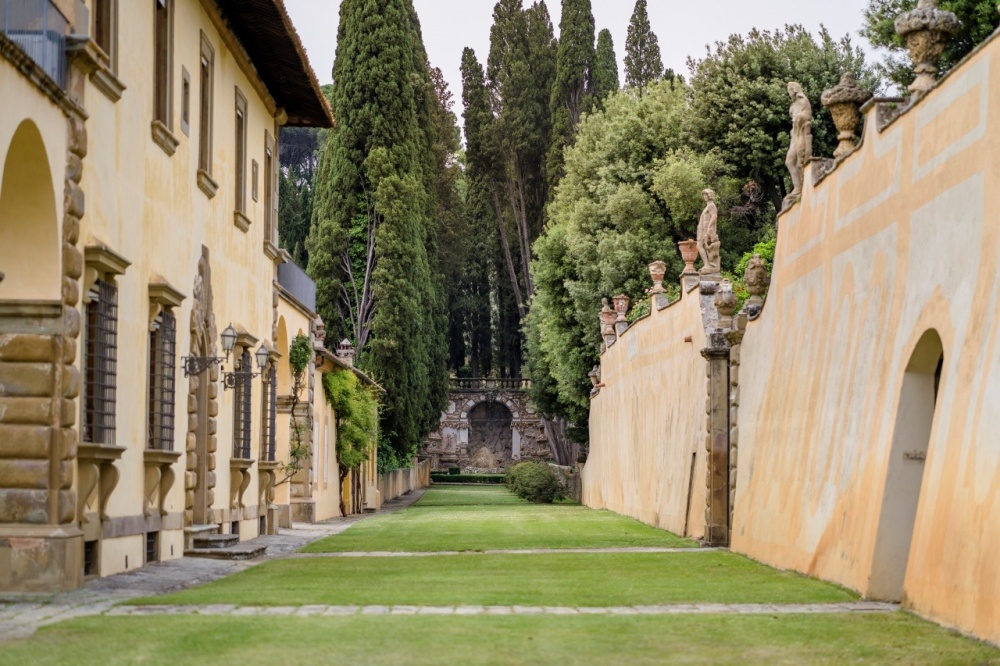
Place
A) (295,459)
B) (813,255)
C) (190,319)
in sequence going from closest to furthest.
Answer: (813,255) → (190,319) → (295,459)

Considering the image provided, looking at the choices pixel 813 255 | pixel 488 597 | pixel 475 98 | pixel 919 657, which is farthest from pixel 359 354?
pixel 919 657

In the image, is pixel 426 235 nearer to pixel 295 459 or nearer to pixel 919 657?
pixel 295 459

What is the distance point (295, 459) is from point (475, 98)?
3916 centimetres

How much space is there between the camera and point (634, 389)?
3303 cm

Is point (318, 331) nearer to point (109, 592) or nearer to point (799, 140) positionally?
point (799, 140)

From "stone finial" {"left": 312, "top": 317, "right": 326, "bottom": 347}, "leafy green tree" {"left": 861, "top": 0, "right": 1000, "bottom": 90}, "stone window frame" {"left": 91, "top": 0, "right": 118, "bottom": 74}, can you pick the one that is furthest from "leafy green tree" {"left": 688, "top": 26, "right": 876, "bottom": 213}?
"stone window frame" {"left": 91, "top": 0, "right": 118, "bottom": 74}

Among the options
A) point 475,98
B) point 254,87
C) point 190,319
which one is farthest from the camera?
point 475,98

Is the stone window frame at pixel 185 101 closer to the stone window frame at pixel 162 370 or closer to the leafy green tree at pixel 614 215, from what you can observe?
the stone window frame at pixel 162 370

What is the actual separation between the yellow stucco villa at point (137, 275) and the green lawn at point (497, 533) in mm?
2025

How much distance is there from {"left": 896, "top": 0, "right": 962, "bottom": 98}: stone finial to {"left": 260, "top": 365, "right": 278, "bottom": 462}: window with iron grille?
1421 centimetres

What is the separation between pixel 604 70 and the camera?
203 feet

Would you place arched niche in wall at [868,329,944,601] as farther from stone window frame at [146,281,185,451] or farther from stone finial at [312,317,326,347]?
stone finial at [312,317,326,347]

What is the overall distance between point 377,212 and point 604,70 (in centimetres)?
2009

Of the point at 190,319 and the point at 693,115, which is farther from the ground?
the point at 693,115
